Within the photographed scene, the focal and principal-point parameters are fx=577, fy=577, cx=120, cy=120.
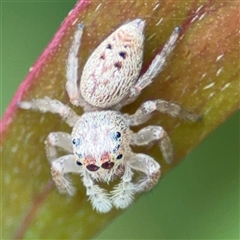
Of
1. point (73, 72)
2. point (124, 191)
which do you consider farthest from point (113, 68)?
point (124, 191)

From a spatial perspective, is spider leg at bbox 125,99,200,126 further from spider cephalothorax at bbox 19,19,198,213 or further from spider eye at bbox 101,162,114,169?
spider eye at bbox 101,162,114,169

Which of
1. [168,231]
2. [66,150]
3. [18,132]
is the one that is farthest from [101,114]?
[168,231]

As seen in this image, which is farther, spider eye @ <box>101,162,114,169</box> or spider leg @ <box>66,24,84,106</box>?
spider eye @ <box>101,162,114,169</box>

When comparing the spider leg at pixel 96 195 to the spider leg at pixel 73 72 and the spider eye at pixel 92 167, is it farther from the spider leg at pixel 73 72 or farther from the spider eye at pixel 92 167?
the spider leg at pixel 73 72

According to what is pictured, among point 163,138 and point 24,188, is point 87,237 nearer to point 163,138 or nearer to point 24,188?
point 24,188

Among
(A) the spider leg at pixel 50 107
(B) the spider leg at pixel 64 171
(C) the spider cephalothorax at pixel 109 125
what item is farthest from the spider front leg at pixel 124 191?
(A) the spider leg at pixel 50 107

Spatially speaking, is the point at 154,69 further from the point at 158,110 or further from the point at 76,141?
the point at 76,141

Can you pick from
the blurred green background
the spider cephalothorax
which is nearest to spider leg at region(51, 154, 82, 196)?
the spider cephalothorax
